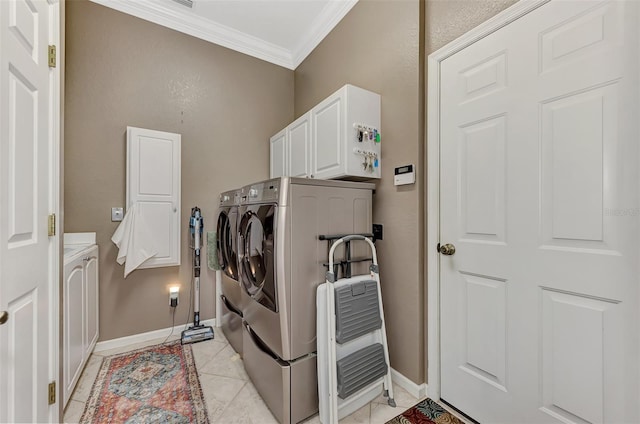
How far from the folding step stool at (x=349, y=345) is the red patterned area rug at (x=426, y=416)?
0.33 ft

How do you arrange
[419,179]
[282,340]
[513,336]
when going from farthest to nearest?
[419,179] < [282,340] < [513,336]

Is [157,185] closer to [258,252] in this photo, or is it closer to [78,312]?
[78,312]

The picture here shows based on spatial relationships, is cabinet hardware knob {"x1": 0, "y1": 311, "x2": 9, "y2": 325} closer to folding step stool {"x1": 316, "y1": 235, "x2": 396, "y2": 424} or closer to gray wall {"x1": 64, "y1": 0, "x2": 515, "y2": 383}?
folding step stool {"x1": 316, "y1": 235, "x2": 396, "y2": 424}

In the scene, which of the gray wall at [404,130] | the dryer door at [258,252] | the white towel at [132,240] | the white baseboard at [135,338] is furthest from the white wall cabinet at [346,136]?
the white baseboard at [135,338]

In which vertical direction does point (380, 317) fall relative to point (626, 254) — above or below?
below

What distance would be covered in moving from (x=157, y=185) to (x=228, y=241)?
858 millimetres

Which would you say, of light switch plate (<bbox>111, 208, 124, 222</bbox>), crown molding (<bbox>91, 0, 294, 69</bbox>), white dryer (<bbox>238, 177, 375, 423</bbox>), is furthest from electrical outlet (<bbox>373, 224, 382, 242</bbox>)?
crown molding (<bbox>91, 0, 294, 69</bbox>)

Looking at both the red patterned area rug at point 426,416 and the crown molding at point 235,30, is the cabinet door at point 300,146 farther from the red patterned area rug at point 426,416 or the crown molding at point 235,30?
the red patterned area rug at point 426,416

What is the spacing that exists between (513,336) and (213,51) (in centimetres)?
353

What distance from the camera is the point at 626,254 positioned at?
1059 millimetres

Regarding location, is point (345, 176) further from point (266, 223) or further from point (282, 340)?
point (282, 340)

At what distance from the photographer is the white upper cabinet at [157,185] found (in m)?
2.40

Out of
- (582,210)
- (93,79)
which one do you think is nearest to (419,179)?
(582,210)

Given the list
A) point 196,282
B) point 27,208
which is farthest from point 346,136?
point 196,282
